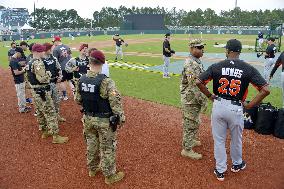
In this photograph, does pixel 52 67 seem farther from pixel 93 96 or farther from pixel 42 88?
pixel 93 96

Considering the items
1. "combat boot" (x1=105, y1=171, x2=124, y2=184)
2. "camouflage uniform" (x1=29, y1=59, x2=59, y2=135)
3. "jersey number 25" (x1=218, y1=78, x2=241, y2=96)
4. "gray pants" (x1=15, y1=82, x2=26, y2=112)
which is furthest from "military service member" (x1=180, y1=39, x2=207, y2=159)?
"gray pants" (x1=15, y1=82, x2=26, y2=112)

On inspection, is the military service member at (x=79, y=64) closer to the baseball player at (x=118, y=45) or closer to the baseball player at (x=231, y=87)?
the baseball player at (x=231, y=87)

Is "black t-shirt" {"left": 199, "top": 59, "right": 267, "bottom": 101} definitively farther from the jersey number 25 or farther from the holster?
the holster

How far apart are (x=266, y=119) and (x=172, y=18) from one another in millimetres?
100906

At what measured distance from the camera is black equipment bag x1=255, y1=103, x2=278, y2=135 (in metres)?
8.31

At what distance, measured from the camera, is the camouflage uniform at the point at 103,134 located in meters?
5.71

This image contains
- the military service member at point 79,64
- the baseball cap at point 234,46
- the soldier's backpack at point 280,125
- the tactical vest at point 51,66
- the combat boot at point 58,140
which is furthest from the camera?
the military service member at point 79,64

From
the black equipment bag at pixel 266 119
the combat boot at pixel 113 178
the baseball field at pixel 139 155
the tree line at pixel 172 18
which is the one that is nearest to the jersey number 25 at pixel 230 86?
the baseball field at pixel 139 155

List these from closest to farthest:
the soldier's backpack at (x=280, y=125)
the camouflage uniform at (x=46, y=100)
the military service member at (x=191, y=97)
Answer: the military service member at (x=191, y=97) → the camouflage uniform at (x=46, y=100) → the soldier's backpack at (x=280, y=125)

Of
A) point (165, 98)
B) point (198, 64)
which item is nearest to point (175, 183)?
point (198, 64)

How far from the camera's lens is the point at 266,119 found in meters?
8.37

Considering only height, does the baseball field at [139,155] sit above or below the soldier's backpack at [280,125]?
below

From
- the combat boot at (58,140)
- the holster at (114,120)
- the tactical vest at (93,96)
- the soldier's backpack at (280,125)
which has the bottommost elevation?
the combat boot at (58,140)

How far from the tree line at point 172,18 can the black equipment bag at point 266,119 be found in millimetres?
77212
